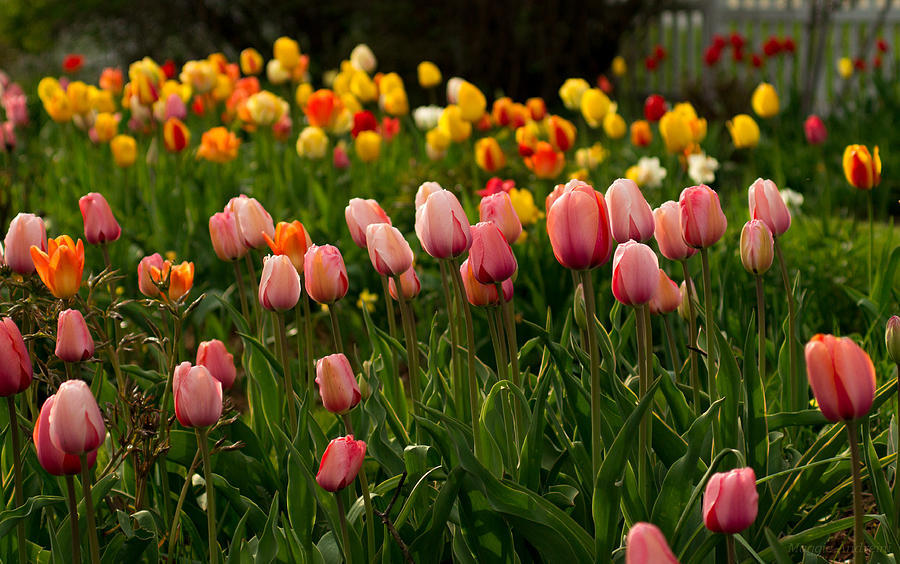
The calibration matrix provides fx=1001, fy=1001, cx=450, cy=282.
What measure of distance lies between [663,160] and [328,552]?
3.57 meters

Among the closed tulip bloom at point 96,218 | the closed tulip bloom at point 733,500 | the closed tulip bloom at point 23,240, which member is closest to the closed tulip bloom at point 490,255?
the closed tulip bloom at point 733,500

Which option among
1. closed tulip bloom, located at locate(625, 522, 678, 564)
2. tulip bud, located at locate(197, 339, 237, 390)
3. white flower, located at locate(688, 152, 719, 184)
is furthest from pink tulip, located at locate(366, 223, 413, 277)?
white flower, located at locate(688, 152, 719, 184)

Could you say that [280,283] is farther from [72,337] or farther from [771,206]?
[771,206]

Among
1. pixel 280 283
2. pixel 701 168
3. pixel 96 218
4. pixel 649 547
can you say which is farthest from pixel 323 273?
pixel 701 168

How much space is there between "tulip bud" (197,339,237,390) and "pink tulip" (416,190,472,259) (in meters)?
0.42

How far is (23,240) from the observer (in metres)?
1.70

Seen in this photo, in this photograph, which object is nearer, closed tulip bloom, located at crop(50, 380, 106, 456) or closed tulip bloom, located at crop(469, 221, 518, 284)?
closed tulip bloom, located at crop(50, 380, 106, 456)

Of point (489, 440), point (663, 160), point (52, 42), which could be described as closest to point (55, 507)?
point (489, 440)

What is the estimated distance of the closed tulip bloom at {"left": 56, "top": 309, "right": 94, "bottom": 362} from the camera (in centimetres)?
146

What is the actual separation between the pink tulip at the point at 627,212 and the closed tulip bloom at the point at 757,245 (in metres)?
0.18

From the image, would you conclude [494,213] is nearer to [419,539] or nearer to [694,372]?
[694,372]

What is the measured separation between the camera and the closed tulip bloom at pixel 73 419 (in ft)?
3.77

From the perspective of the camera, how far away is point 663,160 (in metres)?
4.73

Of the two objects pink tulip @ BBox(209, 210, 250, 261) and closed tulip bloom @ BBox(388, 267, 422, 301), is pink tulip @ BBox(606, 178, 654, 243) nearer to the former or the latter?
closed tulip bloom @ BBox(388, 267, 422, 301)
